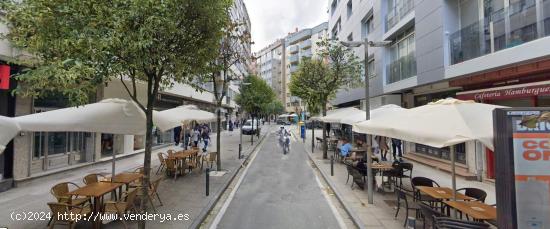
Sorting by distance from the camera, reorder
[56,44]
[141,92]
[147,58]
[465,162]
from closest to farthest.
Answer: [56,44]
[147,58]
[465,162]
[141,92]

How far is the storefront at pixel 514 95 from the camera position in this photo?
27.3ft

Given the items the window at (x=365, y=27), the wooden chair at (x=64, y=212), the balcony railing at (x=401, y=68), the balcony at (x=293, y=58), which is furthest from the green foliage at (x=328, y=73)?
the balcony at (x=293, y=58)

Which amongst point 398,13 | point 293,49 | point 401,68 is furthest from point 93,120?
point 293,49

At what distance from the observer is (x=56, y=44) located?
16.1 feet

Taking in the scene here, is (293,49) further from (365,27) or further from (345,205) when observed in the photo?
(345,205)

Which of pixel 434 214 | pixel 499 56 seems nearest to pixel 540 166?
pixel 434 214

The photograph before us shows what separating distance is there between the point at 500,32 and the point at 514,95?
6.91 feet

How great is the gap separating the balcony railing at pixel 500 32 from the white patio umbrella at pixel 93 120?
1075cm

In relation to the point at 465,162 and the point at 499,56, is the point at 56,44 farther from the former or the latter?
the point at 465,162

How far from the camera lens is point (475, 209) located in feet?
17.7

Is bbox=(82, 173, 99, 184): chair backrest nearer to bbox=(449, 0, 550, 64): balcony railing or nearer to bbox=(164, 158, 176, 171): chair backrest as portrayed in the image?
bbox=(164, 158, 176, 171): chair backrest

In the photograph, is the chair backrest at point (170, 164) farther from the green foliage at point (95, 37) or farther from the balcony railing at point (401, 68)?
the balcony railing at point (401, 68)

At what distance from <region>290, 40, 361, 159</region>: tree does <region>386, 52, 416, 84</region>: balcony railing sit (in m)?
2.06

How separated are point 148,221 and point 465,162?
1217 cm
